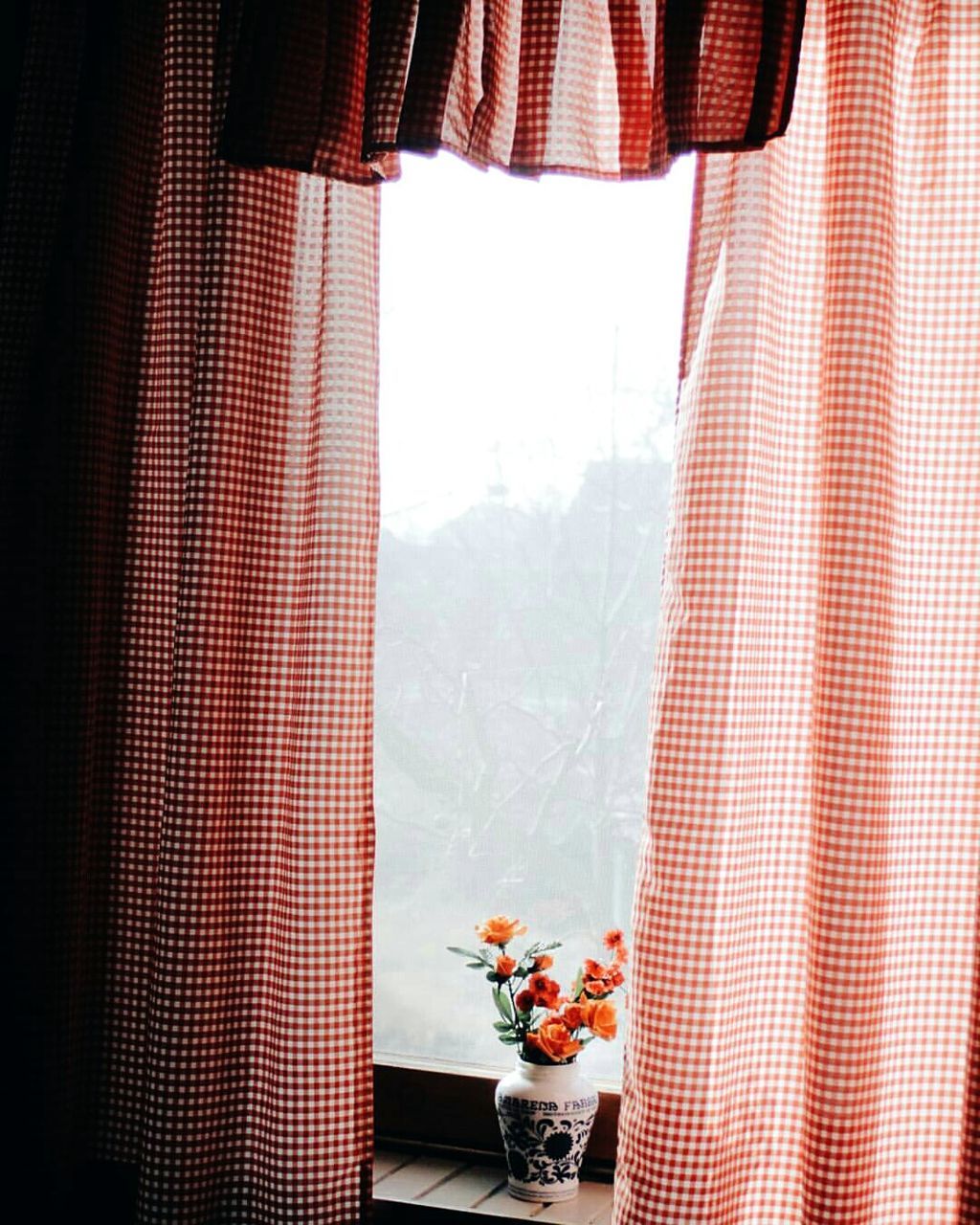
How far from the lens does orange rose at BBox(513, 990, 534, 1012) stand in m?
1.37

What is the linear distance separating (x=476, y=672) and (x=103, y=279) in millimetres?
642

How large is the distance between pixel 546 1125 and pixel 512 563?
65 cm

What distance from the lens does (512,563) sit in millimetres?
1535

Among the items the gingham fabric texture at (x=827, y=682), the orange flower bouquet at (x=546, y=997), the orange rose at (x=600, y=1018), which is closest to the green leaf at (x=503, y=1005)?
the orange flower bouquet at (x=546, y=997)

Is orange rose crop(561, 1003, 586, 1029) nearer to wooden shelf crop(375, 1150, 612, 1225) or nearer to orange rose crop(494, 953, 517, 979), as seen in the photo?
orange rose crop(494, 953, 517, 979)

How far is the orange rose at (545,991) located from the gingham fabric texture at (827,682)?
19 cm

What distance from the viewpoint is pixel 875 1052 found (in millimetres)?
1152

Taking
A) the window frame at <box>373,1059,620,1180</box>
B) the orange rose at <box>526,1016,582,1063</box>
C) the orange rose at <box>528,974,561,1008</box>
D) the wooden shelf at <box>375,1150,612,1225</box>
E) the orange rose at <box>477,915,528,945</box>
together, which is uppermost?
the orange rose at <box>477,915,528,945</box>

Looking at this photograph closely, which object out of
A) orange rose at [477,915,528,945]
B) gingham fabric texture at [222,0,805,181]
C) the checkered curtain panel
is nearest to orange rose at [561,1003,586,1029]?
orange rose at [477,915,528,945]

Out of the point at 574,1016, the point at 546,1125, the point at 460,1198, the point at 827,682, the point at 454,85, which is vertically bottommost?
the point at 460,1198

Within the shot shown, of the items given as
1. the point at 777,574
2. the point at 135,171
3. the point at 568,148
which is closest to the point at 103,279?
the point at 135,171

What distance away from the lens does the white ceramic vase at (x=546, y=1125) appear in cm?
134

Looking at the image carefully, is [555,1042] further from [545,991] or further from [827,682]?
[827,682]

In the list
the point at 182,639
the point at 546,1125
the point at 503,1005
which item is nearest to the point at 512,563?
the point at 182,639
